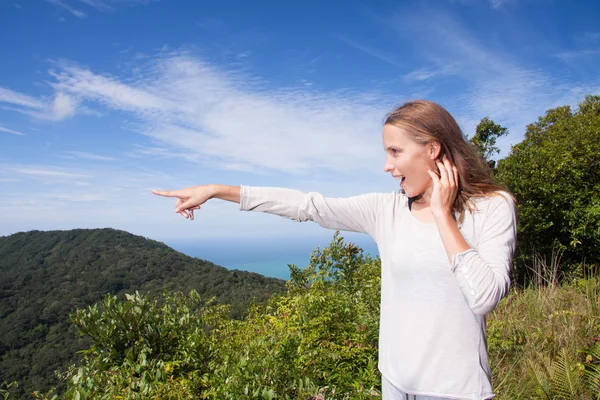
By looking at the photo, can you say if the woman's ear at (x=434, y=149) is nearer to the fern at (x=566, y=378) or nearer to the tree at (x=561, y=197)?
the fern at (x=566, y=378)

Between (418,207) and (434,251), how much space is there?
0.72ft

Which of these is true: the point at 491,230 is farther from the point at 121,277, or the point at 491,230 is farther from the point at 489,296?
the point at 121,277

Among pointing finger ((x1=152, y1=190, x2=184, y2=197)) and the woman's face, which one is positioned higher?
the woman's face

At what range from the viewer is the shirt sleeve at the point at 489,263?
1139 mm

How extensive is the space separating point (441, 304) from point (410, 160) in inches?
18.7

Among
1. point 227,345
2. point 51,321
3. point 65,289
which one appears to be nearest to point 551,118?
point 227,345

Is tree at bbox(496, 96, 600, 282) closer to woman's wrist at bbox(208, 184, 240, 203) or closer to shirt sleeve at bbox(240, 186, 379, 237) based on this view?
shirt sleeve at bbox(240, 186, 379, 237)

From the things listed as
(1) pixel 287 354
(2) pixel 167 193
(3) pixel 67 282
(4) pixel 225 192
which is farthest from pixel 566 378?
(3) pixel 67 282

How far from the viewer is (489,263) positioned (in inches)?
47.4

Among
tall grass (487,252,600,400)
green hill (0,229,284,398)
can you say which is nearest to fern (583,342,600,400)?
tall grass (487,252,600,400)

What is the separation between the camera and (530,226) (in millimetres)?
8305

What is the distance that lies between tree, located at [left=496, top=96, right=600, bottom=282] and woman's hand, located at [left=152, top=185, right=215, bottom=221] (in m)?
8.04

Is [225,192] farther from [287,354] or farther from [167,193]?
[287,354]

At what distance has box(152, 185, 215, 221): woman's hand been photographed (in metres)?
1.59
